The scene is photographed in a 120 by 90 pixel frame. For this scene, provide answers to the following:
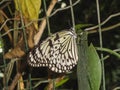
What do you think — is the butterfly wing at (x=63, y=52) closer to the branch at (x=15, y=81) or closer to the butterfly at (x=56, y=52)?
the butterfly at (x=56, y=52)

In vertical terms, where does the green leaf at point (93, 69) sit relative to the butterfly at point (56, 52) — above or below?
below

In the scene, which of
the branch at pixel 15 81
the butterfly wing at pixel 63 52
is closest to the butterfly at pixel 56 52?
the butterfly wing at pixel 63 52

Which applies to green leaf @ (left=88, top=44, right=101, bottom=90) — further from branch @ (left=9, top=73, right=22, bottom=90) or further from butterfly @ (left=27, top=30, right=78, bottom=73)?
branch @ (left=9, top=73, right=22, bottom=90)

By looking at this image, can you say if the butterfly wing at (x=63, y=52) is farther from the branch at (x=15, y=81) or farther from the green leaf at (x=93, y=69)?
the branch at (x=15, y=81)

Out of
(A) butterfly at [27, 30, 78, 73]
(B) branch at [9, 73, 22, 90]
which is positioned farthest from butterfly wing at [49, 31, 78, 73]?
(B) branch at [9, 73, 22, 90]

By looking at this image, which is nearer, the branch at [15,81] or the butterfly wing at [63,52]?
the butterfly wing at [63,52]

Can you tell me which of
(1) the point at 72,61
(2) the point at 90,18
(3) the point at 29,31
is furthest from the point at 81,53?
(2) the point at 90,18

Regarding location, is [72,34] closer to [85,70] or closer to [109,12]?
[85,70]
